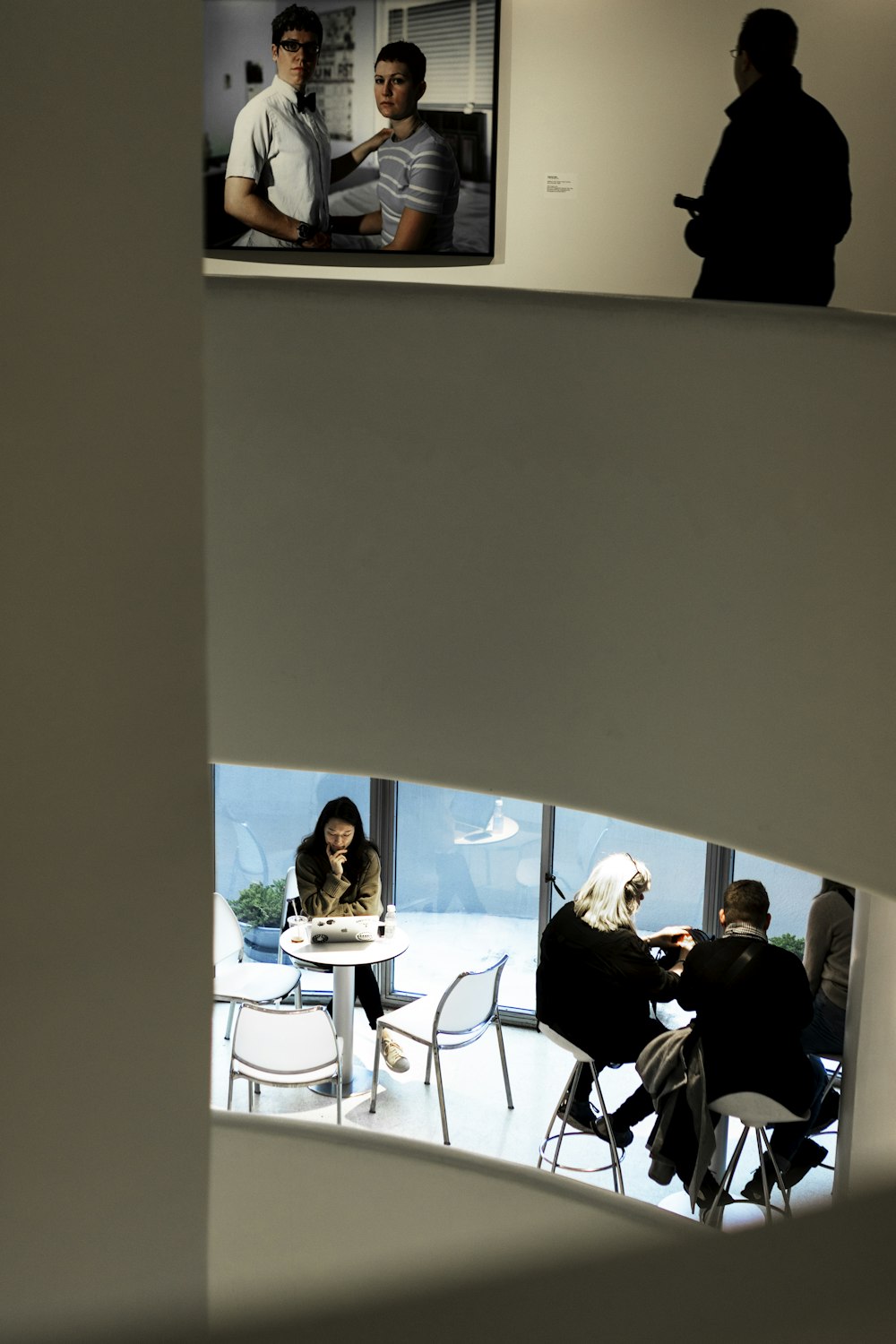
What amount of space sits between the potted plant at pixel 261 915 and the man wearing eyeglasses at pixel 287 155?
15.2ft

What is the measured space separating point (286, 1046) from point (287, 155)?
13.8ft

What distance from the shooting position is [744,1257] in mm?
331

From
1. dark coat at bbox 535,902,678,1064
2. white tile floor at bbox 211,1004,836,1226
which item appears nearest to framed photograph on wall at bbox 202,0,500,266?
dark coat at bbox 535,902,678,1064

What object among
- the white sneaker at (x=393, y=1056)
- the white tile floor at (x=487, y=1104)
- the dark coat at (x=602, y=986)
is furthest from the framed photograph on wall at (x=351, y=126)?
the white sneaker at (x=393, y=1056)

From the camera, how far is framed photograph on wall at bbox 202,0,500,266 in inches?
188

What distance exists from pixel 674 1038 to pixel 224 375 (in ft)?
10.1

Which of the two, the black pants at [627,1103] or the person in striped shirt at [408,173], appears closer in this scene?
the person in striped shirt at [408,173]

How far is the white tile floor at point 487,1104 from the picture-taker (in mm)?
6359

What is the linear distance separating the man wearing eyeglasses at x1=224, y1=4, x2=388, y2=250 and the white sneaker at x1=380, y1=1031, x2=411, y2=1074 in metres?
4.75

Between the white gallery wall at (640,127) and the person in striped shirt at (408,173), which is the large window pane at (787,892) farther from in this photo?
the person in striped shirt at (408,173)

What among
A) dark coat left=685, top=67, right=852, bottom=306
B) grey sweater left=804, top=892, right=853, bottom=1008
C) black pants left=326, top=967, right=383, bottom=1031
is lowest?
black pants left=326, top=967, right=383, bottom=1031

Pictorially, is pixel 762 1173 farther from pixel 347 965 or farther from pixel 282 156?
pixel 282 156

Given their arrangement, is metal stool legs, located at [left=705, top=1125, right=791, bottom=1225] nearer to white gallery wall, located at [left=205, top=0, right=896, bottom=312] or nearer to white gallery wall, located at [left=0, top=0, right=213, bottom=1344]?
white gallery wall, located at [left=0, top=0, right=213, bottom=1344]

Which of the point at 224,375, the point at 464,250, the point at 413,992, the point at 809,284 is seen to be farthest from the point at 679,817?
the point at 413,992
